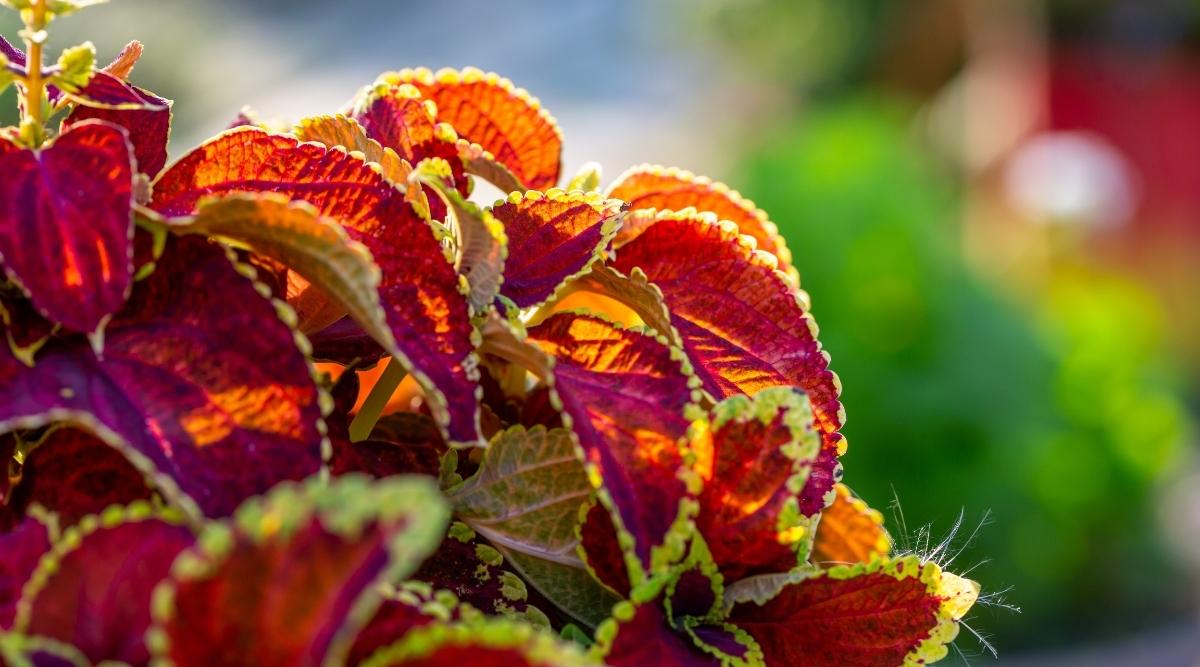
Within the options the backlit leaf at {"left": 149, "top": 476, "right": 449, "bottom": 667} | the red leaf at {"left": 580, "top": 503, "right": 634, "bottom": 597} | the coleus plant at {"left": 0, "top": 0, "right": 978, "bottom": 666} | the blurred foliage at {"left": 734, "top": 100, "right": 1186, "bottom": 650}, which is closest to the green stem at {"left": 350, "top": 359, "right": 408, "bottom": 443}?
the coleus plant at {"left": 0, "top": 0, "right": 978, "bottom": 666}

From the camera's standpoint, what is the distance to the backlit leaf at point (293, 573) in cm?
32

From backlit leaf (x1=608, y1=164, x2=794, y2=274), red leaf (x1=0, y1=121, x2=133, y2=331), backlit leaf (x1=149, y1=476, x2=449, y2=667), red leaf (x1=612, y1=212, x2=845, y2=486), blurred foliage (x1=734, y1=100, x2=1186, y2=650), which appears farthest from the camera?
blurred foliage (x1=734, y1=100, x2=1186, y2=650)

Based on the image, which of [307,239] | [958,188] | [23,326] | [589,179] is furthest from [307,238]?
[958,188]

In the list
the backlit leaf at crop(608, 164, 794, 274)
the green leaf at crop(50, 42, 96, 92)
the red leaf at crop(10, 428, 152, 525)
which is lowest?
the red leaf at crop(10, 428, 152, 525)

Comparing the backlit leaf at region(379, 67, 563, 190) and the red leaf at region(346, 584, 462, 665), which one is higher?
the backlit leaf at region(379, 67, 563, 190)

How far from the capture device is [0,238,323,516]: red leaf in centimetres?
39

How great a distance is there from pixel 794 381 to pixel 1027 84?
5.76 meters

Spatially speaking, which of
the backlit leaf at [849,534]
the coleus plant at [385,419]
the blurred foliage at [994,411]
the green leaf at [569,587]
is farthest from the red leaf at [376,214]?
the blurred foliage at [994,411]

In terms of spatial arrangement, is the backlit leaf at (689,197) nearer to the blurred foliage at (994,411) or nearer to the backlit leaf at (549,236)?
the backlit leaf at (549,236)

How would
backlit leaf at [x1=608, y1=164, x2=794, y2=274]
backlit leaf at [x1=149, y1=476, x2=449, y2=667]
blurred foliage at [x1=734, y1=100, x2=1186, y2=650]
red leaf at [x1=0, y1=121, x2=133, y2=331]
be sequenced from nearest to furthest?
backlit leaf at [x1=149, y1=476, x2=449, y2=667] < red leaf at [x1=0, y1=121, x2=133, y2=331] < backlit leaf at [x1=608, y1=164, x2=794, y2=274] < blurred foliage at [x1=734, y1=100, x2=1186, y2=650]

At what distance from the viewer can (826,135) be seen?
10.7 feet

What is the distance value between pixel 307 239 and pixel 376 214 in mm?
59

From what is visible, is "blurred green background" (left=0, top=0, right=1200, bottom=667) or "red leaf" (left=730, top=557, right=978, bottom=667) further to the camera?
"blurred green background" (left=0, top=0, right=1200, bottom=667)

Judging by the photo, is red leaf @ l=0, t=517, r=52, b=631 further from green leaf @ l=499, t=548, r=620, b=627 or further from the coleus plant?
green leaf @ l=499, t=548, r=620, b=627
